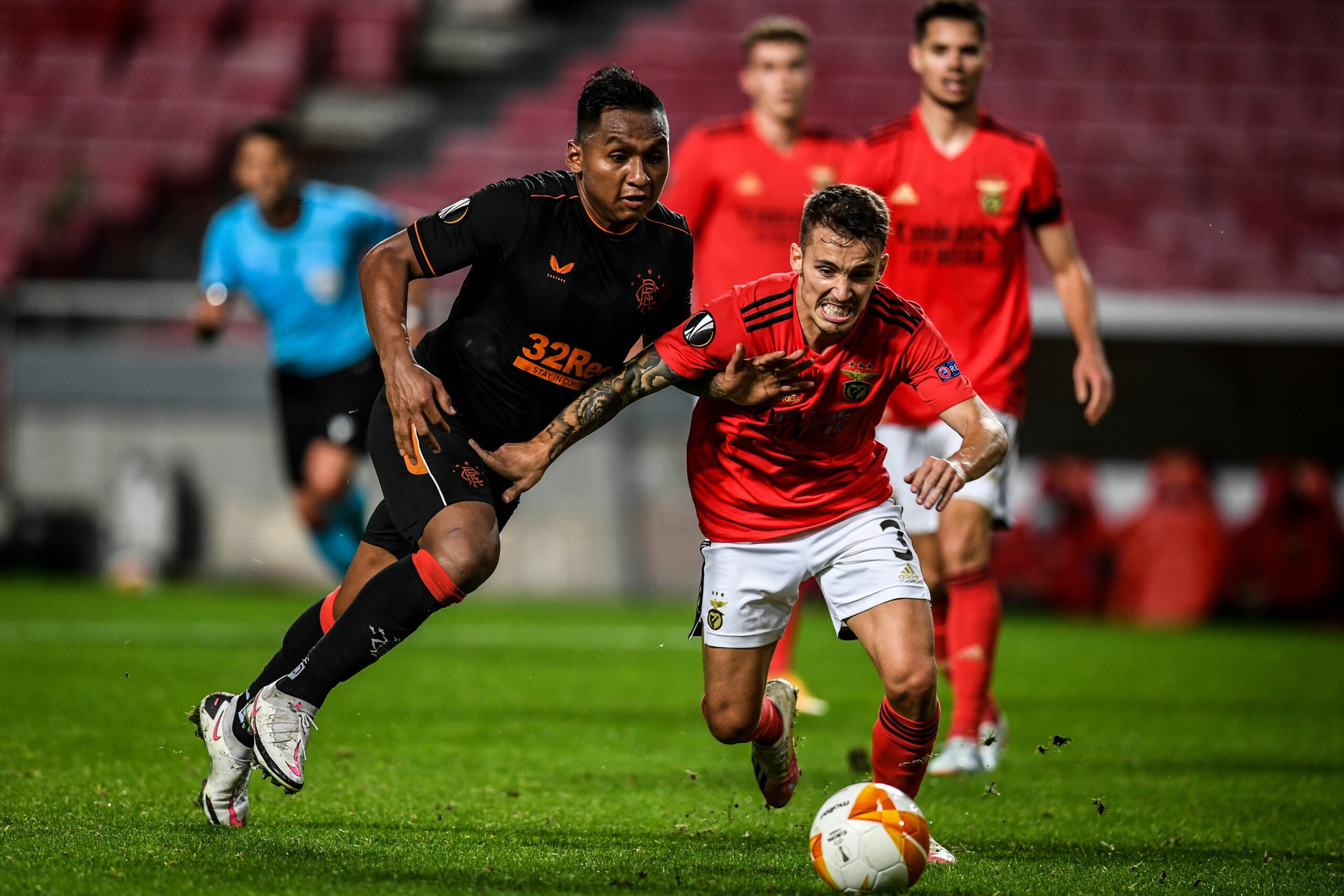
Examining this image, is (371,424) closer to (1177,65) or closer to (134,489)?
(134,489)

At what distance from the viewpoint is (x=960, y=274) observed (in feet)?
19.1

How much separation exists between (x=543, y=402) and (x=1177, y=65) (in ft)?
43.7

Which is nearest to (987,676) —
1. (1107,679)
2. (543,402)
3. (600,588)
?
(543,402)

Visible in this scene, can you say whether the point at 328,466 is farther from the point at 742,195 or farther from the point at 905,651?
the point at 905,651

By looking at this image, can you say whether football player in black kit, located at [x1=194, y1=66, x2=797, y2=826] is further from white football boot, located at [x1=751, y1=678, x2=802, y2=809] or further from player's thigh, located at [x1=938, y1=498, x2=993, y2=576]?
player's thigh, located at [x1=938, y1=498, x2=993, y2=576]

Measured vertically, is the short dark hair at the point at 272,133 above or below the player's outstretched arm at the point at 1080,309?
above

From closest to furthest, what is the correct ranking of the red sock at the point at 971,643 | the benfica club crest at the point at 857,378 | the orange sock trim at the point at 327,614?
the benfica club crest at the point at 857,378
the orange sock trim at the point at 327,614
the red sock at the point at 971,643

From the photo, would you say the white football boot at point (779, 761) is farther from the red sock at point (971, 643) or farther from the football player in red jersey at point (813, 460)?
the red sock at point (971, 643)

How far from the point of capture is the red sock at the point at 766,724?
14.9 ft

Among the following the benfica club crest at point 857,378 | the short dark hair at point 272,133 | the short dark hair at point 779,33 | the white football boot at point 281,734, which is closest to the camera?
the white football boot at point 281,734

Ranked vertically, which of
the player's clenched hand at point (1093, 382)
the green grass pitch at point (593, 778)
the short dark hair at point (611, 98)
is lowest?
the green grass pitch at point (593, 778)

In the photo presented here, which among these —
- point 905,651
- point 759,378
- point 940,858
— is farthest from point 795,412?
point 940,858

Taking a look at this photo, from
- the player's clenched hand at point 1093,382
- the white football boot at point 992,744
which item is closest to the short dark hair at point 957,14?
the player's clenched hand at point 1093,382

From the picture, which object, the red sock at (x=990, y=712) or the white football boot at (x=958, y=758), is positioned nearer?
the white football boot at (x=958, y=758)
